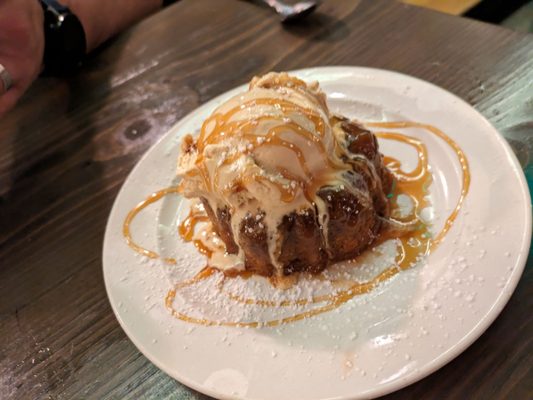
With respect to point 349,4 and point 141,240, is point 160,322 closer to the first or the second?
point 141,240

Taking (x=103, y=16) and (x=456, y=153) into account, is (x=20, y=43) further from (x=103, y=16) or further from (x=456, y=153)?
(x=456, y=153)

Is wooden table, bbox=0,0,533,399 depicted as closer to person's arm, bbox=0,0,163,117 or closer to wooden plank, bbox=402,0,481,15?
person's arm, bbox=0,0,163,117

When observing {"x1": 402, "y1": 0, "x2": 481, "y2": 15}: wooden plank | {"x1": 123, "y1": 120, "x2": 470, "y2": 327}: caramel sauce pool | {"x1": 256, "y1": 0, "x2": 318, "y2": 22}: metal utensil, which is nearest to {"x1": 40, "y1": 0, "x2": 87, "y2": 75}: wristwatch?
{"x1": 256, "y1": 0, "x2": 318, "y2": 22}: metal utensil

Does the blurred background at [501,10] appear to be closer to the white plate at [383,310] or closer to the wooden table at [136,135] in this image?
the wooden table at [136,135]

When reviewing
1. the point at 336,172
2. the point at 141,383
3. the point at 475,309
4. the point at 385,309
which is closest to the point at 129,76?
the point at 336,172

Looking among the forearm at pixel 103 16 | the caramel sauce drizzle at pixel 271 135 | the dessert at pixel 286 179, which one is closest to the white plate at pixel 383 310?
the dessert at pixel 286 179

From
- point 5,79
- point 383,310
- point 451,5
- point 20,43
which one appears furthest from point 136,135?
point 451,5
